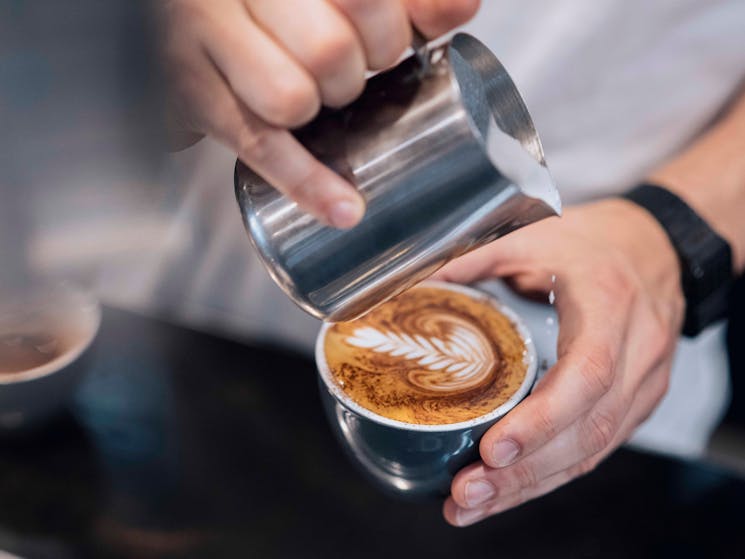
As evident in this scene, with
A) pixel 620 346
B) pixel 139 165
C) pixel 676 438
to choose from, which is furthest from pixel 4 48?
pixel 676 438

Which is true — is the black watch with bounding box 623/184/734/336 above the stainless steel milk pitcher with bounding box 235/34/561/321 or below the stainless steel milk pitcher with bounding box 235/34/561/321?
below

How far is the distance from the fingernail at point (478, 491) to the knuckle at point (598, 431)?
11 cm

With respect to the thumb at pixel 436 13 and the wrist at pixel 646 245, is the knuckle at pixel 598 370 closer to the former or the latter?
the wrist at pixel 646 245

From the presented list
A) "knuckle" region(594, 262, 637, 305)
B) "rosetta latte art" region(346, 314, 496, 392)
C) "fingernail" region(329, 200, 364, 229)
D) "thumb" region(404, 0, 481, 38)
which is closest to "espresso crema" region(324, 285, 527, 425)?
"rosetta latte art" region(346, 314, 496, 392)

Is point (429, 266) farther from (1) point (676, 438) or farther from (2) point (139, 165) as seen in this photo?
(1) point (676, 438)

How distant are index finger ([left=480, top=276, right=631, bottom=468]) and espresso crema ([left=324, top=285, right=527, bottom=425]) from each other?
0.11 feet

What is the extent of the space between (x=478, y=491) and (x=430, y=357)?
14 cm

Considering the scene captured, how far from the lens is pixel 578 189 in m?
1.02

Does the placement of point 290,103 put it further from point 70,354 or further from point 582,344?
point 70,354

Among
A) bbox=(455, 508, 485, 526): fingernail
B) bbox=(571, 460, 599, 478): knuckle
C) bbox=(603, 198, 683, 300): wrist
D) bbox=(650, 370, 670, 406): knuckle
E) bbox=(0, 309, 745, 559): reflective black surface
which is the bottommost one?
bbox=(0, 309, 745, 559): reflective black surface

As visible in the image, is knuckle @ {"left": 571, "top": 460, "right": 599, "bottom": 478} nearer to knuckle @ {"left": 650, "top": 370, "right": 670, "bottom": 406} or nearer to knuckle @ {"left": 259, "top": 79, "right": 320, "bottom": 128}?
knuckle @ {"left": 650, "top": 370, "right": 670, "bottom": 406}

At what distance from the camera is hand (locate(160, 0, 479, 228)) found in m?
0.45

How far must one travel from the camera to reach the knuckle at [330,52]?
1.45 feet

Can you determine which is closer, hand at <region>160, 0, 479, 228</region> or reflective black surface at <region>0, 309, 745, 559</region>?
hand at <region>160, 0, 479, 228</region>
